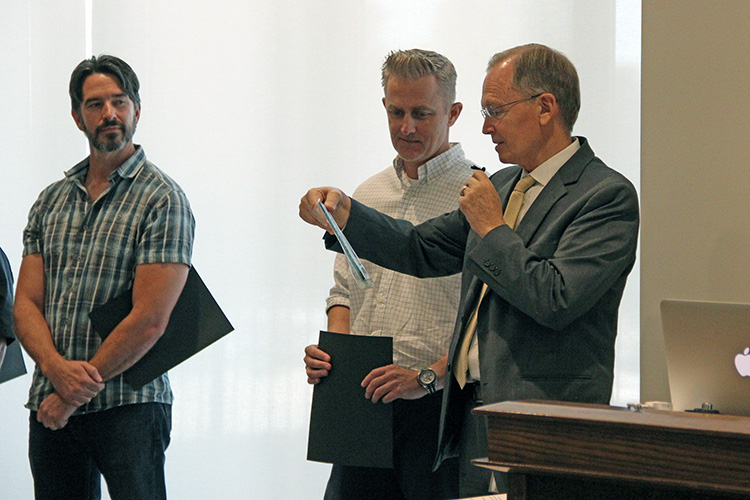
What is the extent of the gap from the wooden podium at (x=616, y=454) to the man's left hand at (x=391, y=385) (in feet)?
3.31

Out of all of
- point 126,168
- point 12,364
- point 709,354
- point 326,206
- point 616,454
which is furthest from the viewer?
point 12,364

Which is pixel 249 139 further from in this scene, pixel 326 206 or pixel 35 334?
pixel 326 206

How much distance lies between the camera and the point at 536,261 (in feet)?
5.54

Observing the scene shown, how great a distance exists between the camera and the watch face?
207 cm

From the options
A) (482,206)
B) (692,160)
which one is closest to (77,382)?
(482,206)

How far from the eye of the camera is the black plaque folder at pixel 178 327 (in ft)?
7.67

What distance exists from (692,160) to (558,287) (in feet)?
3.06

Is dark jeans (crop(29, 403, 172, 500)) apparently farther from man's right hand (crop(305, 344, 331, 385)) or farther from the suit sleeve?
the suit sleeve

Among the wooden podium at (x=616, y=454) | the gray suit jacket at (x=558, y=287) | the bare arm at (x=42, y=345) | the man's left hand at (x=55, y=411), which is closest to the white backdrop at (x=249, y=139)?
the bare arm at (x=42, y=345)

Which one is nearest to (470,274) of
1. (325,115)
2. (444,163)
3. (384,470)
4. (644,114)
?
(444,163)

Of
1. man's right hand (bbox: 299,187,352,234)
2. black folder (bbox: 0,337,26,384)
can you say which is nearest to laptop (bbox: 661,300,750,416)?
man's right hand (bbox: 299,187,352,234)

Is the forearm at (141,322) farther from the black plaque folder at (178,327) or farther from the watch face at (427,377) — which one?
the watch face at (427,377)

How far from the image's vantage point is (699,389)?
1621 mm

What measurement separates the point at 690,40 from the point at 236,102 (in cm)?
204
